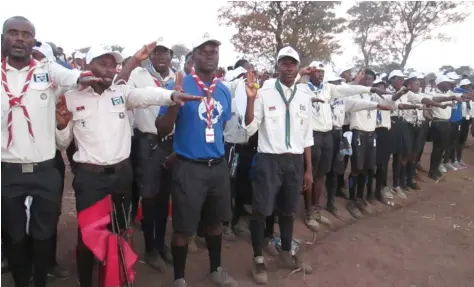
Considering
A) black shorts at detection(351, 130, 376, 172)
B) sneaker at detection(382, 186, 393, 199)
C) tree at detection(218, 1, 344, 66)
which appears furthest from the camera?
tree at detection(218, 1, 344, 66)

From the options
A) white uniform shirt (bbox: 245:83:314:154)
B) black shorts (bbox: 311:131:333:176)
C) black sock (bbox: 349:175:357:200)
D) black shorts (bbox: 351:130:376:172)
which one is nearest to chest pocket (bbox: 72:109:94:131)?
white uniform shirt (bbox: 245:83:314:154)

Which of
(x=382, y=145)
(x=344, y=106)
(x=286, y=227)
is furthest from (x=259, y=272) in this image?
(x=382, y=145)

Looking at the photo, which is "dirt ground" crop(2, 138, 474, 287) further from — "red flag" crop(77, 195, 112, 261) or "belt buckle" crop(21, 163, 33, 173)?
"belt buckle" crop(21, 163, 33, 173)

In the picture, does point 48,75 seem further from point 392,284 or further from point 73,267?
point 392,284

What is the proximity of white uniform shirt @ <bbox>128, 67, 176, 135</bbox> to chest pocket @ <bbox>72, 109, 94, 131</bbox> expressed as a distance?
93 cm

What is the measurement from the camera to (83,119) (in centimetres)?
354

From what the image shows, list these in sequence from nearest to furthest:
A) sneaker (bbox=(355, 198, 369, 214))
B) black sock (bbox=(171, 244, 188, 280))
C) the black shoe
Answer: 1. black sock (bbox=(171, 244, 188, 280))
2. the black shoe
3. sneaker (bbox=(355, 198, 369, 214))

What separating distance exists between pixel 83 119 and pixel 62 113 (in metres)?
0.18

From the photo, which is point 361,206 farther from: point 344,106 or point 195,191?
point 195,191

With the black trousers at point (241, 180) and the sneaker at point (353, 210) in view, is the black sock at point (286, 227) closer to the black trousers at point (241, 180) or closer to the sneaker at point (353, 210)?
the black trousers at point (241, 180)

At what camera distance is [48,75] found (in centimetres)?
346

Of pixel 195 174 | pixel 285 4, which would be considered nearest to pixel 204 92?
pixel 195 174

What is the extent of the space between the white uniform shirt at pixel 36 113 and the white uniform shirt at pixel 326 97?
3608 millimetres

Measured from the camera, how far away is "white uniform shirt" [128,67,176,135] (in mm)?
4430
